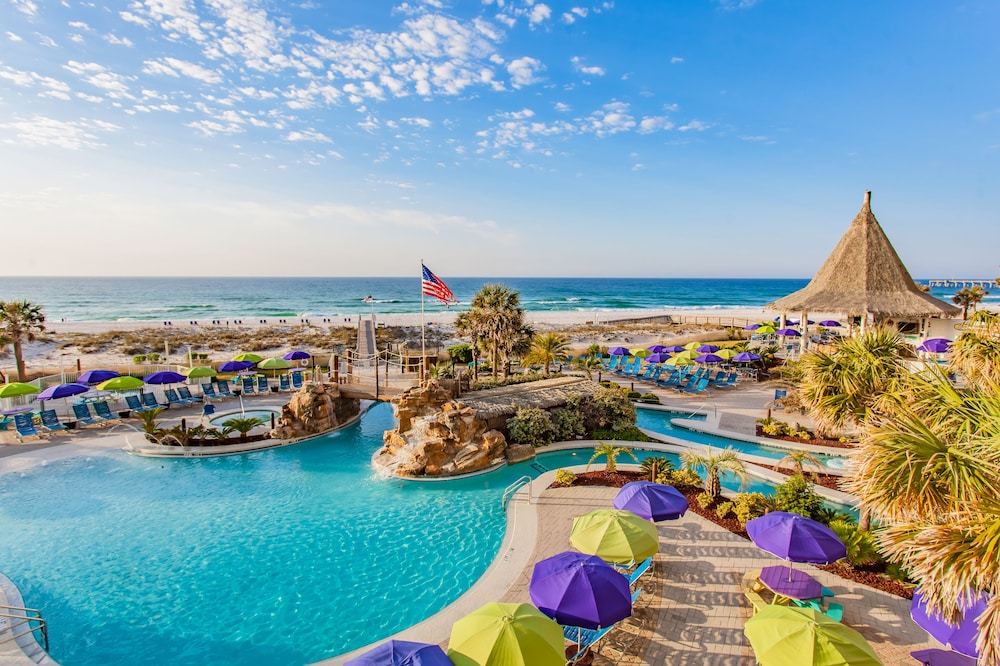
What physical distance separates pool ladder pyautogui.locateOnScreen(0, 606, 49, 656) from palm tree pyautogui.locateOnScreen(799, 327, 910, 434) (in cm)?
1610

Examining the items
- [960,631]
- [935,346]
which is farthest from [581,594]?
[935,346]

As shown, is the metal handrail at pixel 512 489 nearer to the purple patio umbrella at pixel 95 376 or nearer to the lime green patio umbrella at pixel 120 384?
the lime green patio umbrella at pixel 120 384

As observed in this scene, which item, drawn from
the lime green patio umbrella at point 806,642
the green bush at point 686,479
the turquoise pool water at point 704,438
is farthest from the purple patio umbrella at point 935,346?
the lime green patio umbrella at point 806,642

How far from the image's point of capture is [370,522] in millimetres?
12289

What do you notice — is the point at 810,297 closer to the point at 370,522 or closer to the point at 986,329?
the point at 986,329

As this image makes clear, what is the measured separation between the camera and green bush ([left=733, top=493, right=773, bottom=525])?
11359 millimetres

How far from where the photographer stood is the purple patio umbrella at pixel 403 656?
533 centimetres

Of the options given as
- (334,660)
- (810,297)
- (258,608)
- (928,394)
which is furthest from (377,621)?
(810,297)

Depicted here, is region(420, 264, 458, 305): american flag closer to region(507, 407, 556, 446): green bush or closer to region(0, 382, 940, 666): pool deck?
region(507, 407, 556, 446): green bush

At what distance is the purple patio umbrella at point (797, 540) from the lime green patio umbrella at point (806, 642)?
2.01 metres

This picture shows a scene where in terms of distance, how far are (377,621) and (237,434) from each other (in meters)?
12.8

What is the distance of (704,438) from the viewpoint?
60.7 feet

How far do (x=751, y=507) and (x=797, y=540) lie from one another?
11.6 ft

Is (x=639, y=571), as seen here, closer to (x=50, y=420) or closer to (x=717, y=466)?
(x=717, y=466)
